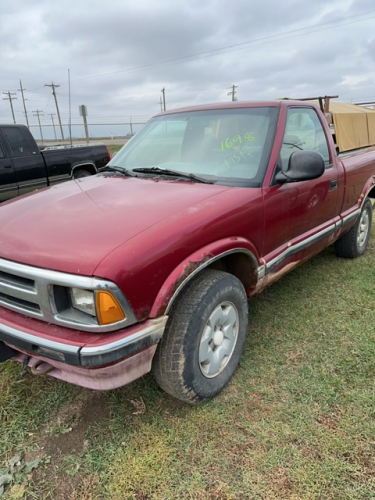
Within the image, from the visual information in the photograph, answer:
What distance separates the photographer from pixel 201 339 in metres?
2.16

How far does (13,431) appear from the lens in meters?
2.19

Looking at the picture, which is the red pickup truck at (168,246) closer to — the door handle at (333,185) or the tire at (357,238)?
the door handle at (333,185)

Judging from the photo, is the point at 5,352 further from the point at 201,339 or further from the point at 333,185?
the point at 333,185

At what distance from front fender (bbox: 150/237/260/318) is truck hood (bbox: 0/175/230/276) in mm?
282

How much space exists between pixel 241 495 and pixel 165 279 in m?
1.14

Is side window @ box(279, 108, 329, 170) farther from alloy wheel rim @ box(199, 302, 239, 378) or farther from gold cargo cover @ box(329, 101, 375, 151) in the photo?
alloy wheel rim @ box(199, 302, 239, 378)

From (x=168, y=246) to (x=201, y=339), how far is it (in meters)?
0.67

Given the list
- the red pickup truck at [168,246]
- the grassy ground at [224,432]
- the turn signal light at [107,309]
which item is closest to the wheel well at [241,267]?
the red pickup truck at [168,246]

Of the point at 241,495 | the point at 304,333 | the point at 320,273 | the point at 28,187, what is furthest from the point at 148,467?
the point at 28,187

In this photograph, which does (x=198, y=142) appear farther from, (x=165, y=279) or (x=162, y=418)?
(x=162, y=418)

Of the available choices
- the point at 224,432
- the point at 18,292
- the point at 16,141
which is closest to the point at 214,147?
the point at 18,292

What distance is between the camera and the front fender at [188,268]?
6.05 ft

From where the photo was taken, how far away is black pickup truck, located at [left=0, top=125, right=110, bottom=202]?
21.7 feet

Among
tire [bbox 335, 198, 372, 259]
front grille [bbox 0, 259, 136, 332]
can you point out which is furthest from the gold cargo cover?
front grille [bbox 0, 259, 136, 332]
